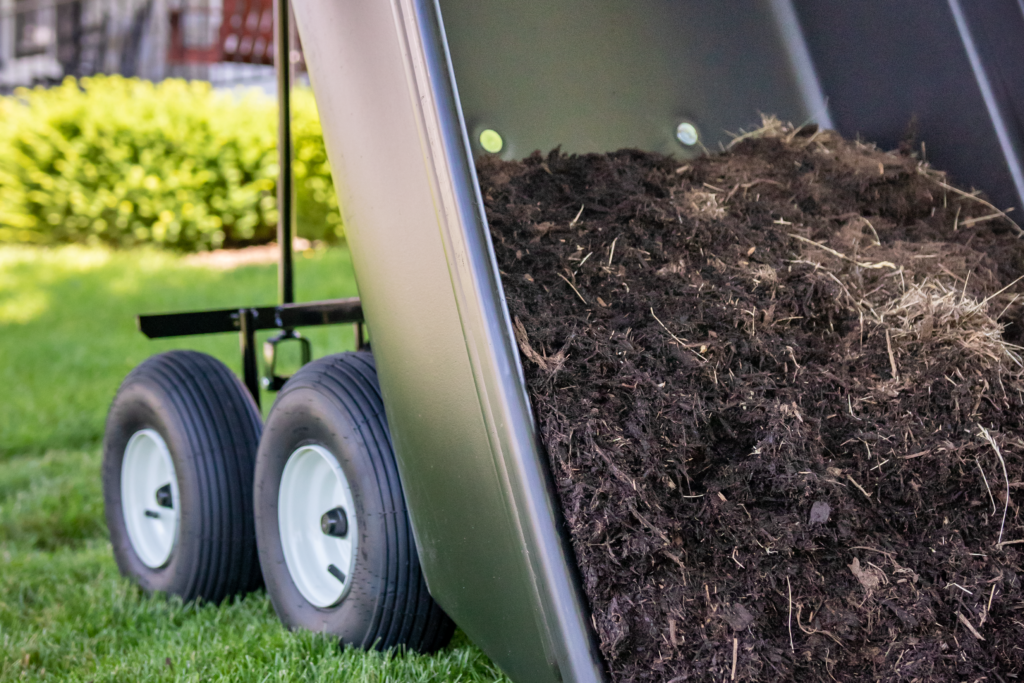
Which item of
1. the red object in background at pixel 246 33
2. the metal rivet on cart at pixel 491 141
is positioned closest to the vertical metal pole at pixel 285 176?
the metal rivet on cart at pixel 491 141

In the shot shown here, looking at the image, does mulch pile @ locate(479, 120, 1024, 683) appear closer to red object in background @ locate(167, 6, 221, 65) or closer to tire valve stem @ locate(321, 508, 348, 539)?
tire valve stem @ locate(321, 508, 348, 539)

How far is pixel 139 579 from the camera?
2.80 metres

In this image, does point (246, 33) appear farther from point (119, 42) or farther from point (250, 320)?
point (250, 320)

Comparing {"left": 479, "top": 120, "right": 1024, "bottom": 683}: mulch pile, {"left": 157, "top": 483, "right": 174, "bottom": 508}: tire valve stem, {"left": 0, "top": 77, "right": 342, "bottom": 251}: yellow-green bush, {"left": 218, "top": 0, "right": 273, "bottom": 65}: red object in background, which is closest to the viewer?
{"left": 479, "top": 120, "right": 1024, "bottom": 683}: mulch pile

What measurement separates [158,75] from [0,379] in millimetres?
10664

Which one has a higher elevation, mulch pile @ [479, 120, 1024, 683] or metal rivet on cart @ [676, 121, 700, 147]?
metal rivet on cart @ [676, 121, 700, 147]

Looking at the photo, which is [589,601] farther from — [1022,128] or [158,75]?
[158,75]

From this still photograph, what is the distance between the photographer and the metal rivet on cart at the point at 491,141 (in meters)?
2.02

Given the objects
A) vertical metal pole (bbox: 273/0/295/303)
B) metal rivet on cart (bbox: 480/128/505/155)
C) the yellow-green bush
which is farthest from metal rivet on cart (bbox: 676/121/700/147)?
the yellow-green bush

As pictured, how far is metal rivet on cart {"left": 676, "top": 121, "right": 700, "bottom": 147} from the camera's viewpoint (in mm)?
2344

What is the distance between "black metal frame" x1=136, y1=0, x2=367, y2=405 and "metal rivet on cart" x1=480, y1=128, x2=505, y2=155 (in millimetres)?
1192

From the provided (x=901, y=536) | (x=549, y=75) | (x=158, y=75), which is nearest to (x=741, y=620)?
(x=901, y=536)

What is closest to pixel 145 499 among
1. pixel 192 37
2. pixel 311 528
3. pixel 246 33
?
pixel 311 528

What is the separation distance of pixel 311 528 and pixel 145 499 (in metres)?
0.93
